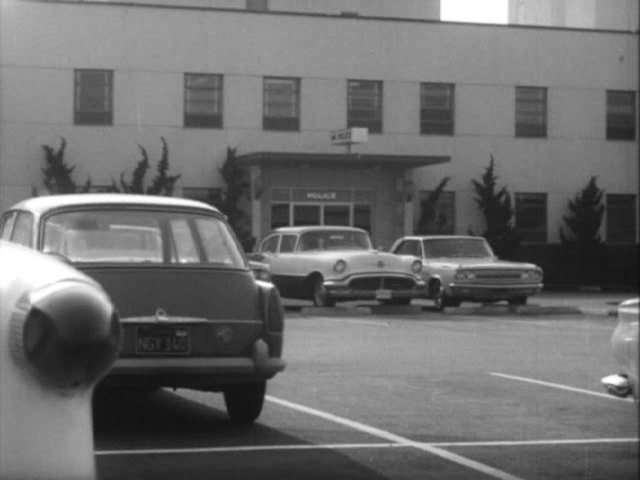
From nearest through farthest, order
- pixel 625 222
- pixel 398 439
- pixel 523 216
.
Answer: pixel 625 222, pixel 398 439, pixel 523 216

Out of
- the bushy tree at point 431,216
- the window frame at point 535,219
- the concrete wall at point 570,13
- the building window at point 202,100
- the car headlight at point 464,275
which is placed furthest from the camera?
the bushy tree at point 431,216

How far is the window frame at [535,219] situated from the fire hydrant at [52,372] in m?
32.0

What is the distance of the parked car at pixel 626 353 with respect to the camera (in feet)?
6.46

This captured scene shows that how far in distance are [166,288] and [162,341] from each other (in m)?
0.26

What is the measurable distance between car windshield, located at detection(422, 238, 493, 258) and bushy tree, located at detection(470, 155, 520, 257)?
6.85m

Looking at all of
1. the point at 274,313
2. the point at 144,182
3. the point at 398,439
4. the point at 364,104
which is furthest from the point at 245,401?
the point at 364,104

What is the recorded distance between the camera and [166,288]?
7.20 metres

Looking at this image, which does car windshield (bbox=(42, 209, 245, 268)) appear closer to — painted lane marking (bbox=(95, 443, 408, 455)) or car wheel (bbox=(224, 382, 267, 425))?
car wheel (bbox=(224, 382, 267, 425))

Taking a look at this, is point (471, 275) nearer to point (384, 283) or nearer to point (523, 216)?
point (384, 283)

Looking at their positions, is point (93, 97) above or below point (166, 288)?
above

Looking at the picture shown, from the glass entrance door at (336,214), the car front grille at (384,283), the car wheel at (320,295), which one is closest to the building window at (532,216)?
the glass entrance door at (336,214)

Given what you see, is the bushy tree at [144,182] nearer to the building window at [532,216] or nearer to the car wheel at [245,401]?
the building window at [532,216]

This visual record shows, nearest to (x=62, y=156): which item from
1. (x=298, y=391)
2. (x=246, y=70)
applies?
(x=246, y=70)

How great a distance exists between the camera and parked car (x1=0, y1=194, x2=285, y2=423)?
702 centimetres
